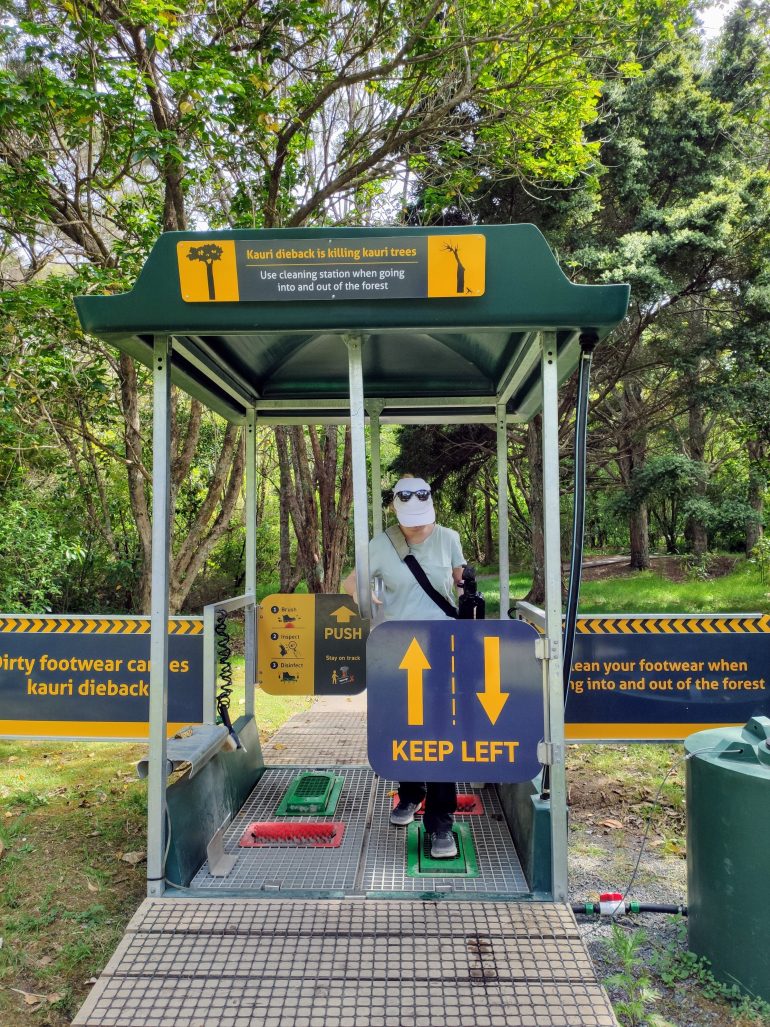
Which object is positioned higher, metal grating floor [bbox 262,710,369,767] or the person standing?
the person standing

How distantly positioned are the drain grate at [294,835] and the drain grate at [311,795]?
265 mm

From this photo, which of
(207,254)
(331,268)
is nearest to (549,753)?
(331,268)

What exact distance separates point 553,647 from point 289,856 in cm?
169

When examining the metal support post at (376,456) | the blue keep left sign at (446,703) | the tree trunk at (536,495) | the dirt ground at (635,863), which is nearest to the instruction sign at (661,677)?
the dirt ground at (635,863)

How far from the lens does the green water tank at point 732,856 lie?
260cm

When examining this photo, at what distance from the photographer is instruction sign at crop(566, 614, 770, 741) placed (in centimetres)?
421

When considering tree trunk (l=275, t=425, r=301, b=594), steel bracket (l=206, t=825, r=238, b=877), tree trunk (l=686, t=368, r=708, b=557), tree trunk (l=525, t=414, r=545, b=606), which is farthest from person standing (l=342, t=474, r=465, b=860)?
tree trunk (l=686, t=368, r=708, b=557)

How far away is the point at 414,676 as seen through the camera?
2.97 m

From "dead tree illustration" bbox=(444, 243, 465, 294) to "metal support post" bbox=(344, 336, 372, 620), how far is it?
1.59 ft

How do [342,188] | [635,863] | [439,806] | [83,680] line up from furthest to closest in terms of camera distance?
[342,188], [83,680], [635,863], [439,806]

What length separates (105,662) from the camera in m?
4.47

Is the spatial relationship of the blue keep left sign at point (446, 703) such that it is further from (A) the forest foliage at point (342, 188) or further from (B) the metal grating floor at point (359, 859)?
(A) the forest foliage at point (342, 188)

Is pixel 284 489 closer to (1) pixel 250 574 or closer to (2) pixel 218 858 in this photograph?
(1) pixel 250 574

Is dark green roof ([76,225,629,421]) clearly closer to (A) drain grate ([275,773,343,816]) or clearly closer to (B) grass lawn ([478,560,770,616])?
(A) drain grate ([275,773,343,816])
